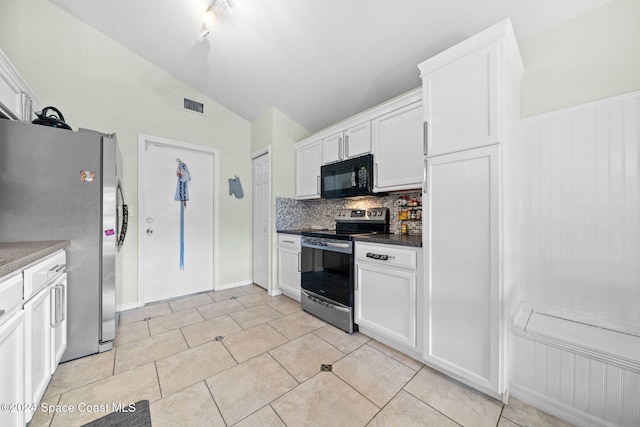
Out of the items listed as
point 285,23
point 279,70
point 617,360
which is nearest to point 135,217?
point 279,70

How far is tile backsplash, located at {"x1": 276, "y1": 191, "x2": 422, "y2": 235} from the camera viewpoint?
2705 mm

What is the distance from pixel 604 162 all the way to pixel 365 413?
6.87 ft

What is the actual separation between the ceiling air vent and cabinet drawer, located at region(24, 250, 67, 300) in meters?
2.32

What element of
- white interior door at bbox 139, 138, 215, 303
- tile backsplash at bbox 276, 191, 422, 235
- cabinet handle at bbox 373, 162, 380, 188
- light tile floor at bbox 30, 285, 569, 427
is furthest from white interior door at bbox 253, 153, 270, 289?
cabinet handle at bbox 373, 162, 380, 188

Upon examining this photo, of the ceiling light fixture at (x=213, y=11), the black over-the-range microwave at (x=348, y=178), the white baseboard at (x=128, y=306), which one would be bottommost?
the white baseboard at (x=128, y=306)

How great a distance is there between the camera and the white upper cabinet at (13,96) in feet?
5.46

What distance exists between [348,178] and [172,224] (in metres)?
2.36

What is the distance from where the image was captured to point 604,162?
1507 mm

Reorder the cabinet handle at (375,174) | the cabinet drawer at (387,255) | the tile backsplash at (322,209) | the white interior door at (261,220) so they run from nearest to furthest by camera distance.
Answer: the cabinet drawer at (387,255) → the cabinet handle at (375,174) → the tile backsplash at (322,209) → the white interior door at (261,220)

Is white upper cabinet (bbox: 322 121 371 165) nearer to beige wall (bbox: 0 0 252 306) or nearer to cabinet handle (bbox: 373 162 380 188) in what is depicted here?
cabinet handle (bbox: 373 162 380 188)

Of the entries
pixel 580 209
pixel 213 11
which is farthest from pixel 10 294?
pixel 580 209

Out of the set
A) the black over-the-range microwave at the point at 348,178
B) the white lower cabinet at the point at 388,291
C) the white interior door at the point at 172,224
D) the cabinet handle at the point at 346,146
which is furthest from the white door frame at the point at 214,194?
the white lower cabinet at the point at 388,291

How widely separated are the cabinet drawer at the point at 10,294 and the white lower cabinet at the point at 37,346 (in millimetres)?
118

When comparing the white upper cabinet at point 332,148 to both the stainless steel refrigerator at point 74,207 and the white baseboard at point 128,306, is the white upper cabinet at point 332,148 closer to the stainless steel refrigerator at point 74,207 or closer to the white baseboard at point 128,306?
the stainless steel refrigerator at point 74,207
